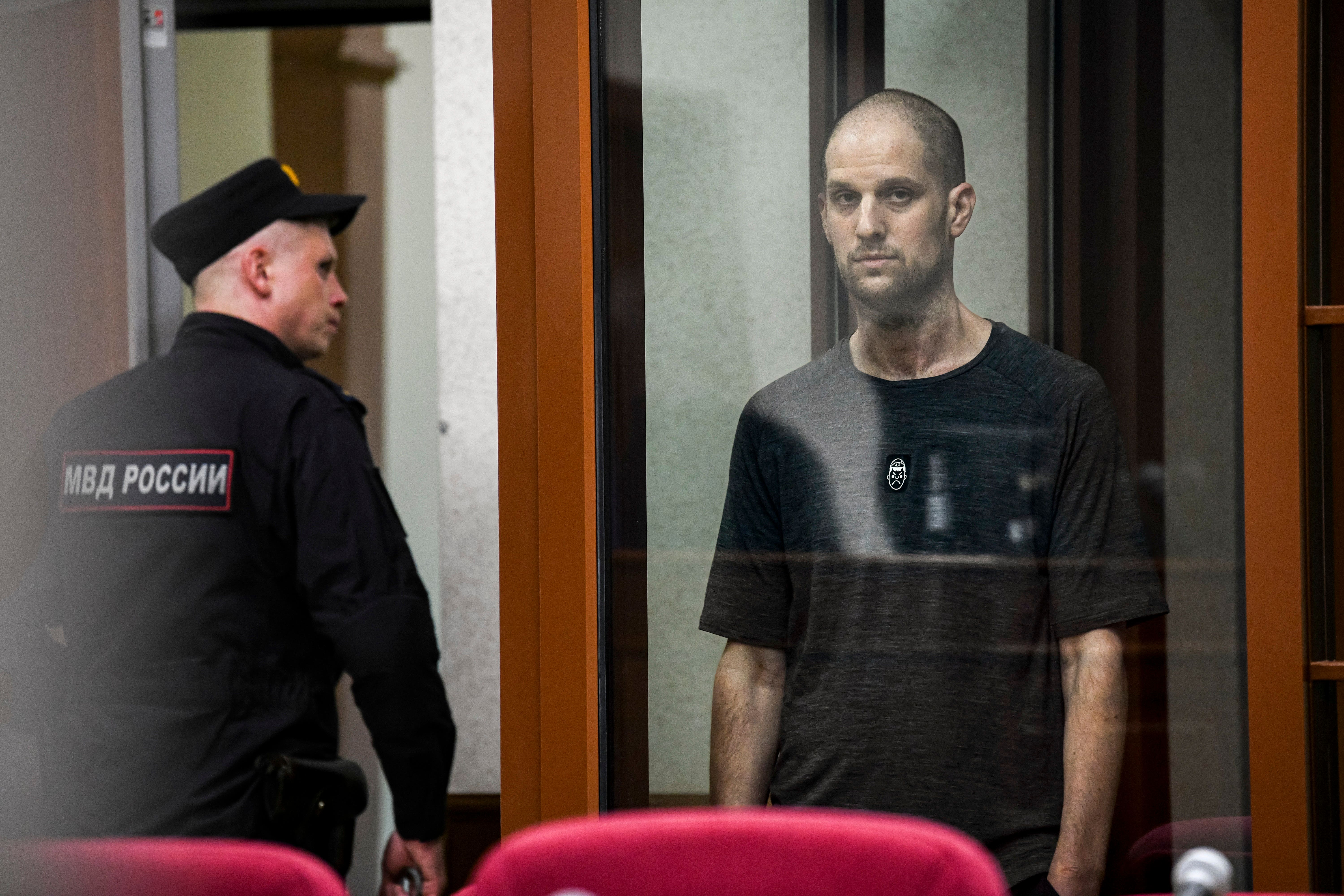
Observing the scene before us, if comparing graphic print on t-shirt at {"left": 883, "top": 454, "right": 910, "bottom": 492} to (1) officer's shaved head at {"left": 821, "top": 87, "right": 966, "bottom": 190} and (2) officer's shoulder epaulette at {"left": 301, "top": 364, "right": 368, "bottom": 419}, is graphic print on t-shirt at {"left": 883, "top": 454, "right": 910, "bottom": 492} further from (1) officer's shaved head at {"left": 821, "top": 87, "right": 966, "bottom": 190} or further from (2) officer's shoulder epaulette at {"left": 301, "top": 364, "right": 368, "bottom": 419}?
(2) officer's shoulder epaulette at {"left": 301, "top": 364, "right": 368, "bottom": 419}

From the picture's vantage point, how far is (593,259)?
4.54ft

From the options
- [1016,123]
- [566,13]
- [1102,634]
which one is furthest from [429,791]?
[1016,123]

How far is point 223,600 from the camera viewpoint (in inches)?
61.6

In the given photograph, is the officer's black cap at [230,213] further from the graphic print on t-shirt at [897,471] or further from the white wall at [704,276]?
the graphic print on t-shirt at [897,471]

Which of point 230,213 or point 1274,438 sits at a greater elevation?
point 230,213

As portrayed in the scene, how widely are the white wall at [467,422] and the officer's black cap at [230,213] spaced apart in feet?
1.20

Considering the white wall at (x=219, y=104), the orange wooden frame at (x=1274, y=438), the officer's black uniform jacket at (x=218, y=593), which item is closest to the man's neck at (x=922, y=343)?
the orange wooden frame at (x=1274, y=438)

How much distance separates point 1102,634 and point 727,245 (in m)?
0.64

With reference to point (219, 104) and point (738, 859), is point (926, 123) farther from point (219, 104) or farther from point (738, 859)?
point (219, 104)

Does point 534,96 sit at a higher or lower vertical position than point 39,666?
higher

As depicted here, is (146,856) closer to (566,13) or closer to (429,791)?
(429,791)

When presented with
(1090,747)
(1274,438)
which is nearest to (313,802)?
(1090,747)

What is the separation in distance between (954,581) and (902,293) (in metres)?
0.35

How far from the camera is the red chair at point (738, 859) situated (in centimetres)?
90
